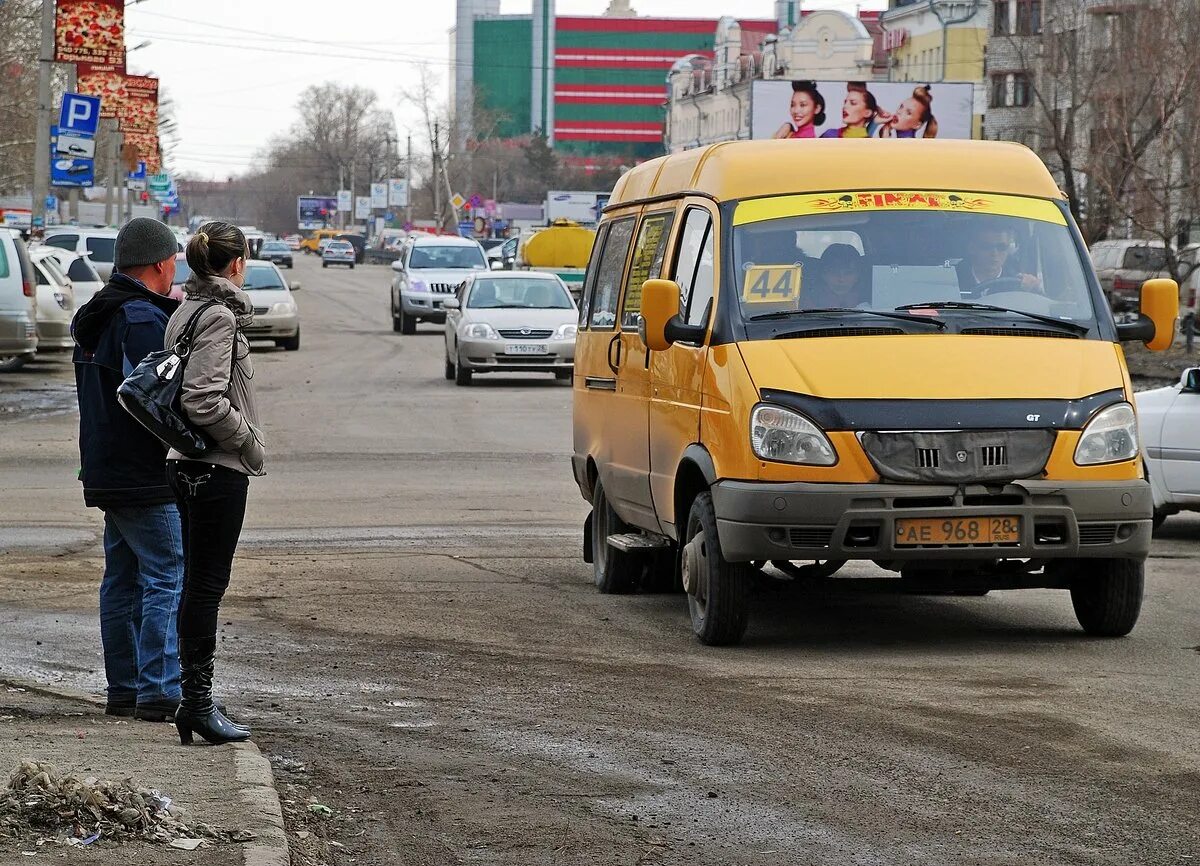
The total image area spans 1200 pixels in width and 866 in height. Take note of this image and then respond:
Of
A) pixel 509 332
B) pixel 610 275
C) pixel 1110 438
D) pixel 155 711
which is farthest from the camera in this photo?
pixel 509 332

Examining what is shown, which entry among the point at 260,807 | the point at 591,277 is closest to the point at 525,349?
the point at 591,277

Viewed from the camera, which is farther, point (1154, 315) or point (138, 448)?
point (1154, 315)

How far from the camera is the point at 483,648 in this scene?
8.52m

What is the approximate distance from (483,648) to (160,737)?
2.31m

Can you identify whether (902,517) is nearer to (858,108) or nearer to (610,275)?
(610,275)

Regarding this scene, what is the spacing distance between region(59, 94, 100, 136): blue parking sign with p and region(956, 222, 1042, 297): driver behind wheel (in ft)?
127

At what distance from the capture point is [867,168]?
358 inches

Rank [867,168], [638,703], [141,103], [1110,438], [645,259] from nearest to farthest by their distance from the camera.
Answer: [638,703]
[1110,438]
[867,168]
[645,259]
[141,103]

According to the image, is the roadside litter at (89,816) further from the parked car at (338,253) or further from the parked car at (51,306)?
the parked car at (338,253)

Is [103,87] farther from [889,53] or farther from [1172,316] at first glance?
[889,53]

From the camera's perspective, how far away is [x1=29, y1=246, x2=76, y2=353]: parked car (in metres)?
29.6

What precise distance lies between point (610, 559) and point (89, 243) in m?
35.8

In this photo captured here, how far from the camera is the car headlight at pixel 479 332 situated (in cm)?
2734

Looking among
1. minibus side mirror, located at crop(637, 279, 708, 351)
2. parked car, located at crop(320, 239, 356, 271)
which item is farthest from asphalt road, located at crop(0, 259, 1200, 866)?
parked car, located at crop(320, 239, 356, 271)
